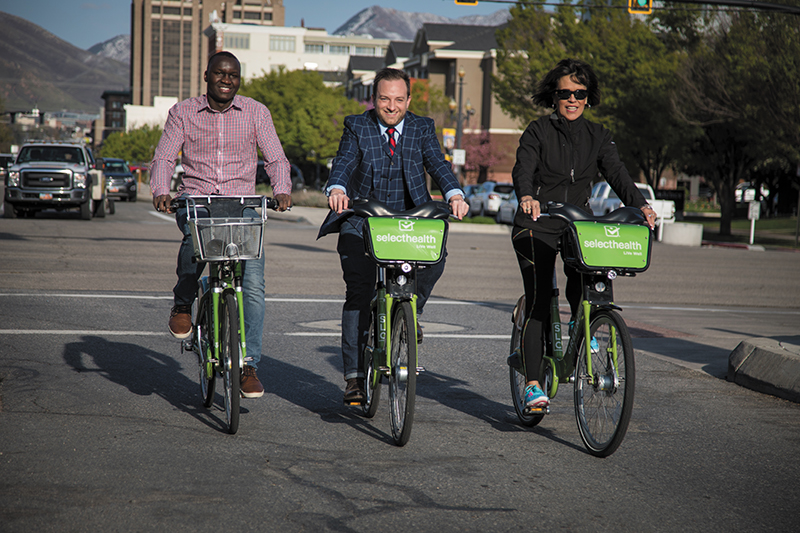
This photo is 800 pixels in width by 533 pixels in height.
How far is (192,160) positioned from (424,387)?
7.46ft

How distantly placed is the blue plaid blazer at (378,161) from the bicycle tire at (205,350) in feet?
2.88

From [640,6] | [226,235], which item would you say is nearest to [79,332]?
[226,235]

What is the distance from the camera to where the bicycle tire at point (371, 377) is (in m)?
5.00

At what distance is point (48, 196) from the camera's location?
23125 millimetres

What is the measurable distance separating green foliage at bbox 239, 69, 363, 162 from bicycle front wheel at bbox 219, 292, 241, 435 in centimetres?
5514

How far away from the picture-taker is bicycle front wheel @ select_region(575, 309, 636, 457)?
4336 mm

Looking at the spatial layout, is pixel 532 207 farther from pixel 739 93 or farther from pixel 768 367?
pixel 739 93

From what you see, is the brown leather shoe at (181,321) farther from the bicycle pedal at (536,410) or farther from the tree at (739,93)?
the tree at (739,93)

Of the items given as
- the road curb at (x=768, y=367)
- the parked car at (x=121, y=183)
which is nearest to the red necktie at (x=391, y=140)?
the road curb at (x=768, y=367)

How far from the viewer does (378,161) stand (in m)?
5.14

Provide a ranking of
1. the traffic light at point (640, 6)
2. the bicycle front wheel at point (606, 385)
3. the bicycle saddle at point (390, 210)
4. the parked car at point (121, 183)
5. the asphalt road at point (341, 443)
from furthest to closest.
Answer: the parked car at point (121, 183)
the traffic light at point (640, 6)
the bicycle saddle at point (390, 210)
the bicycle front wheel at point (606, 385)
the asphalt road at point (341, 443)

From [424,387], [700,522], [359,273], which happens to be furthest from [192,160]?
[700,522]

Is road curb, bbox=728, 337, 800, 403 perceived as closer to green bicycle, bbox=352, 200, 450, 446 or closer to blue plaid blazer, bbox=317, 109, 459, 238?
blue plaid blazer, bbox=317, 109, 459, 238

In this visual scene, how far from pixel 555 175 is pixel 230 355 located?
2084mm
